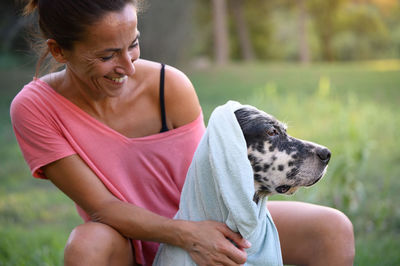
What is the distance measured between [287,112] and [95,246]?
501cm

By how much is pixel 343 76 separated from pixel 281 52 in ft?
60.3

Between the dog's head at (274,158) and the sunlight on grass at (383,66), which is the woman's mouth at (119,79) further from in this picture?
the sunlight on grass at (383,66)

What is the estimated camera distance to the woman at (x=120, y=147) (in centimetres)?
221

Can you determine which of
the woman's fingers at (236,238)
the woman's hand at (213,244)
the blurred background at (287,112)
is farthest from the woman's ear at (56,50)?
the woman's fingers at (236,238)

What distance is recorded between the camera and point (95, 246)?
86.3 inches

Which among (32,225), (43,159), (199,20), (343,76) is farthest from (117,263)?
(199,20)

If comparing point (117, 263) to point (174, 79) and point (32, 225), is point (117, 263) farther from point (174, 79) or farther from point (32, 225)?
point (32, 225)

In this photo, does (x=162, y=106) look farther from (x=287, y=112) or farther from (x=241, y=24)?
(x=241, y=24)

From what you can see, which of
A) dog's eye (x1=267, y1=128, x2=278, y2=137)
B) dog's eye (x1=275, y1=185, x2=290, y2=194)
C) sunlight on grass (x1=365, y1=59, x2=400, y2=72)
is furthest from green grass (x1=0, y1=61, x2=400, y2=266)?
sunlight on grass (x1=365, y1=59, x2=400, y2=72)

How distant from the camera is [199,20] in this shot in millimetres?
24938

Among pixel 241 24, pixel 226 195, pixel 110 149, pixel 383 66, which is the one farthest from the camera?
pixel 241 24

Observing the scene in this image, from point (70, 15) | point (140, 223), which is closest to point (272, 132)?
point (140, 223)

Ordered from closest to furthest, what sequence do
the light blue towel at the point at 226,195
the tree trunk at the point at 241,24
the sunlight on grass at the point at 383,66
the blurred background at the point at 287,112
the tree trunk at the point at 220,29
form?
the light blue towel at the point at 226,195 → the blurred background at the point at 287,112 → the sunlight on grass at the point at 383,66 → the tree trunk at the point at 220,29 → the tree trunk at the point at 241,24

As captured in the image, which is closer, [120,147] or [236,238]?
[236,238]
